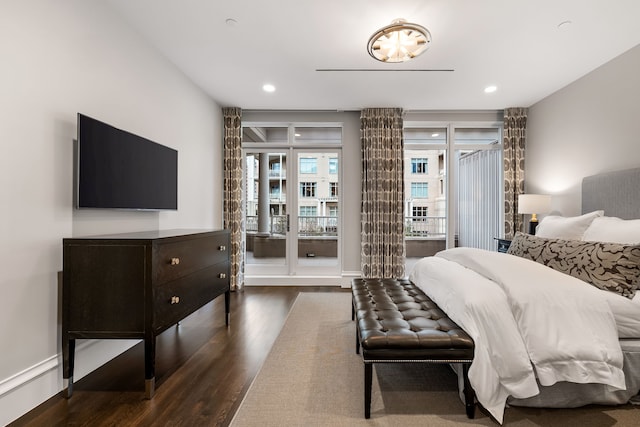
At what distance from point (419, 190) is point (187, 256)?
5.76m

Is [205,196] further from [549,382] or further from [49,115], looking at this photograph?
[549,382]

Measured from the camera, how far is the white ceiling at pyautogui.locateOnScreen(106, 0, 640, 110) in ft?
7.54

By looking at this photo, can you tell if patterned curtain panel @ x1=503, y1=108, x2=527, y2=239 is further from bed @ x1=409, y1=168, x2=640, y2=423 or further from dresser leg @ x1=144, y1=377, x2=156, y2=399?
dresser leg @ x1=144, y1=377, x2=156, y2=399

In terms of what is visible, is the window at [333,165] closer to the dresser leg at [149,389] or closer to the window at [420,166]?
the window at [420,166]

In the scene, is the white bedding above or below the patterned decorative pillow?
below

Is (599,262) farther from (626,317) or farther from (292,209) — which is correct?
(292,209)

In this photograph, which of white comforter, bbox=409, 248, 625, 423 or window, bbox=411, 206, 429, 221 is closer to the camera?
white comforter, bbox=409, 248, 625, 423

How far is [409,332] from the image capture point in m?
1.63

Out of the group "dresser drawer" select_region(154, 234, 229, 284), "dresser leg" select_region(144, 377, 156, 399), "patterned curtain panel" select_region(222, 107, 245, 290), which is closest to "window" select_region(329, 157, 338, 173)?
"patterned curtain panel" select_region(222, 107, 245, 290)

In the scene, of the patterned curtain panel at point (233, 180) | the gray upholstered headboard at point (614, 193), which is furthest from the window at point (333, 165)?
the gray upholstered headboard at point (614, 193)

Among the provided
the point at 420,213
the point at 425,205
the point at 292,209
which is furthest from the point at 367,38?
the point at 420,213

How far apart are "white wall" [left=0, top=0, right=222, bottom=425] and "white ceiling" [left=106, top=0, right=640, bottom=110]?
516 millimetres

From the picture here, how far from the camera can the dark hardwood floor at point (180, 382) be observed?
1.65 meters

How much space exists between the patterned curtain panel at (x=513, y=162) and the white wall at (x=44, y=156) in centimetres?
482
